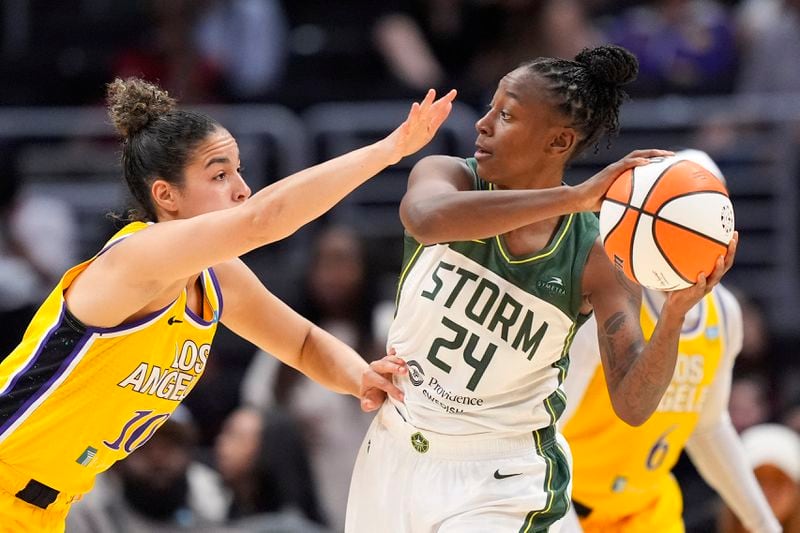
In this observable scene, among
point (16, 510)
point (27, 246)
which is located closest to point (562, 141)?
point (16, 510)

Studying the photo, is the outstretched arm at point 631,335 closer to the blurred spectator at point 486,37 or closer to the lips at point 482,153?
the lips at point 482,153

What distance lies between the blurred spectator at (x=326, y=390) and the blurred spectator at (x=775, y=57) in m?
3.49

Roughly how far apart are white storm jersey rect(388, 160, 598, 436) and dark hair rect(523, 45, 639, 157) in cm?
35

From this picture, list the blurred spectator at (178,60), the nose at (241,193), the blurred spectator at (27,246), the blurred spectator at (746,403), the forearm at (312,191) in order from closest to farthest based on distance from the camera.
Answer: the forearm at (312,191) < the nose at (241,193) < the blurred spectator at (746,403) < the blurred spectator at (27,246) < the blurred spectator at (178,60)

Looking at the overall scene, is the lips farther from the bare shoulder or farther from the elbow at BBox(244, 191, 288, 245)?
the bare shoulder

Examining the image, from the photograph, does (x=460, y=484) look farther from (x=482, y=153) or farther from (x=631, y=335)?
(x=482, y=153)

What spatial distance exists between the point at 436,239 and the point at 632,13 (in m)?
7.47

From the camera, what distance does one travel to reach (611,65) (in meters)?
4.36

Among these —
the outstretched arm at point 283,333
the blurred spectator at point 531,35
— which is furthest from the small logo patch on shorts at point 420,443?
the blurred spectator at point 531,35

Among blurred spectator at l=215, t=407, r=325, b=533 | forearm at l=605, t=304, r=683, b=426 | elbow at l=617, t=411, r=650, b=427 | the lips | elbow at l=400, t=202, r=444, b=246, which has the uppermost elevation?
the lips

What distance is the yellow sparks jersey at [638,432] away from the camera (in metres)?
5.63

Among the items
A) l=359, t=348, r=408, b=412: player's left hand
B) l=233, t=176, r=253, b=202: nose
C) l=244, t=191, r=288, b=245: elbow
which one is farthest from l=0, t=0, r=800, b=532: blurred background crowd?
l=244, t=191, r=288, b=245: elbow

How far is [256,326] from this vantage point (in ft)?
16.4

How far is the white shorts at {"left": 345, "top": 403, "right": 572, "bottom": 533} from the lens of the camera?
14.8 ft
